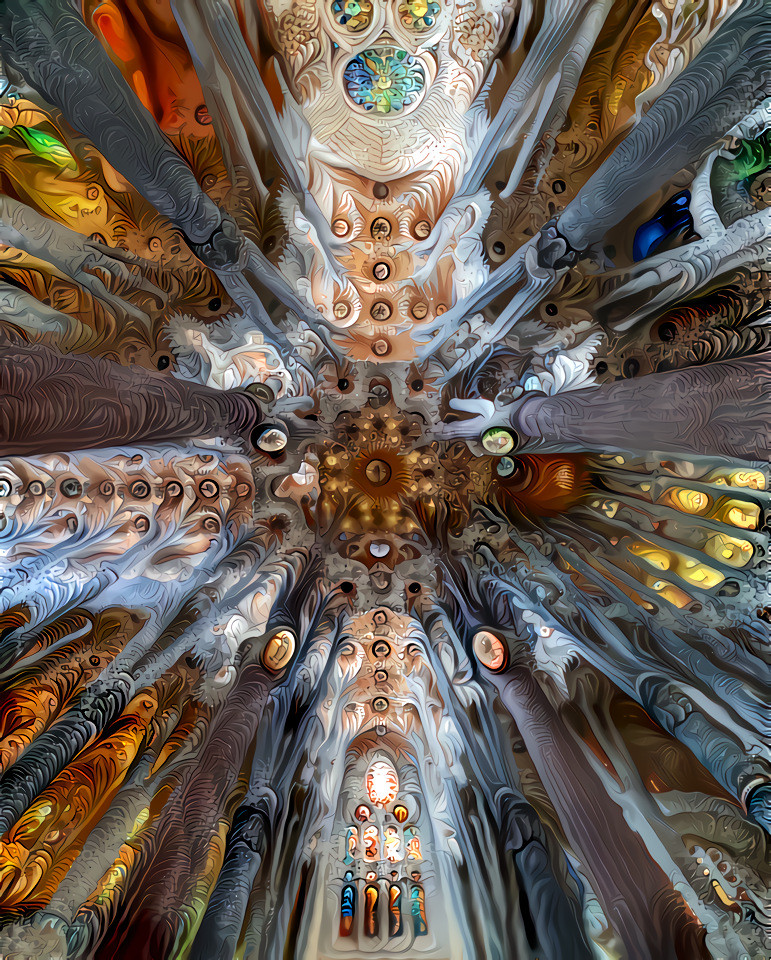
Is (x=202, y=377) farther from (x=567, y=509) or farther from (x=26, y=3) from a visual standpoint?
(x=567, y=509)

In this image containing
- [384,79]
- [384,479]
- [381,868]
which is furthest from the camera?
[384,479]

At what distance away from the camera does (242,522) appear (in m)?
5.54

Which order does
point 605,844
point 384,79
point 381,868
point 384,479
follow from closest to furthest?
point 605,844 < point 381,868 < point 384,79 < point 384,479

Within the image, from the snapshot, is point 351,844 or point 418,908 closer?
point 418,908

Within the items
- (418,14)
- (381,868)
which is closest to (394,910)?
(381,868)

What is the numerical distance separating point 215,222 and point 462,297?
199 cm

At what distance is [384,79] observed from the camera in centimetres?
512

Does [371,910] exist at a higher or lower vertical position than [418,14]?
lower

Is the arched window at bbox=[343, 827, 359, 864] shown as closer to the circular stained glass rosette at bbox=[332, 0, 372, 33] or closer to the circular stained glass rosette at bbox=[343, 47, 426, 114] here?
the circular stained glass rosette at bbox=[343, 47, 426, 114]

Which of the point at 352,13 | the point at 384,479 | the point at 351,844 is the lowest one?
the point at 351,844

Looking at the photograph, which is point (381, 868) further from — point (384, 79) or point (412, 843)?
point (384, 79)

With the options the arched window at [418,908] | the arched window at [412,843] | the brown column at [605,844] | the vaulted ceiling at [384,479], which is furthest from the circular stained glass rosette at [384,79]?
the arched window at [418,908]

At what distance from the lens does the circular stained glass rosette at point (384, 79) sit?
505cm

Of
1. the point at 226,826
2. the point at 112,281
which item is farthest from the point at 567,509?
the point at 112,281
